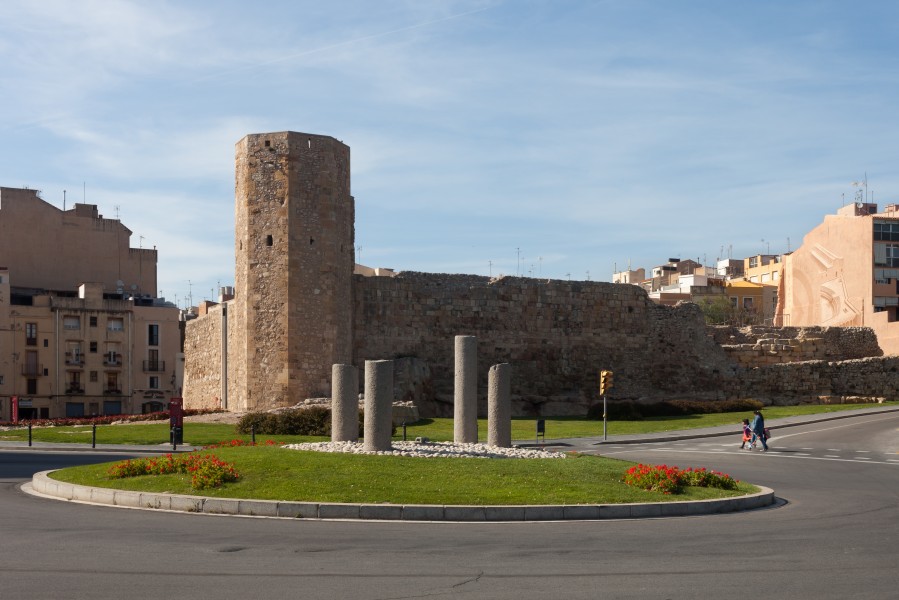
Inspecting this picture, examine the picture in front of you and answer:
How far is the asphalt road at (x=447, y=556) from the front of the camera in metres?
10.6

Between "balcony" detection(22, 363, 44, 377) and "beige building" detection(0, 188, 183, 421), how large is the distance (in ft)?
0.20

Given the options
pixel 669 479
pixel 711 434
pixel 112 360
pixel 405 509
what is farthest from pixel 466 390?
pixel 112 360

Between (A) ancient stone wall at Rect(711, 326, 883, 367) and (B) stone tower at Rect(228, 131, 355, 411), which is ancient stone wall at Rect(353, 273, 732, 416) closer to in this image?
(A) ancient stone wall at Rect(711, 326, 883, 367)

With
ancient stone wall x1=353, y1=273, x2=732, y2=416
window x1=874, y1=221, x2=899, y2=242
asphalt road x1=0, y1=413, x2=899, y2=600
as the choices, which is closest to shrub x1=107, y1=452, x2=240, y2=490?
asphalt road x1=0, y1=413, x2=899, y2=600

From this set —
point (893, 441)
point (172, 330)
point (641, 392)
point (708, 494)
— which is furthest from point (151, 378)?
point (708, 494)

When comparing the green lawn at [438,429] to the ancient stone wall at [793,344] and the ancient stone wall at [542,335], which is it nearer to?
the ancient stone wall at [542,335]

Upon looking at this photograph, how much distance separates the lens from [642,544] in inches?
532

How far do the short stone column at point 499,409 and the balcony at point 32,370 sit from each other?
166ft

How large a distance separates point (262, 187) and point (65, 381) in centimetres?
3452

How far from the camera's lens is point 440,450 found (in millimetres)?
22297

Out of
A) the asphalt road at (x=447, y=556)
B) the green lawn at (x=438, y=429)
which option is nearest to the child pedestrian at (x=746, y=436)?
the green lawn at (x=438, y=429)

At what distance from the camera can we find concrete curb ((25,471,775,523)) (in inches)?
624

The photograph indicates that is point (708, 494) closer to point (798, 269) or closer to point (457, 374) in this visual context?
point (457, 374)

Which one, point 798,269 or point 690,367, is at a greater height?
point 798,269
